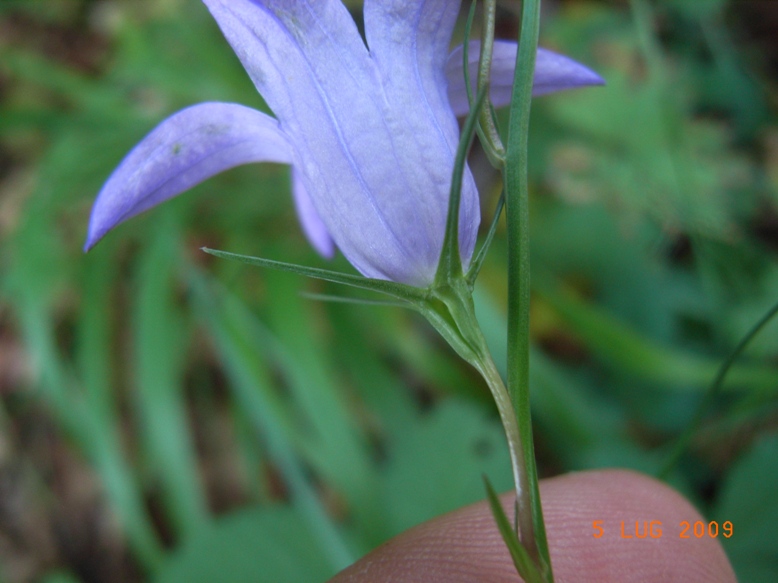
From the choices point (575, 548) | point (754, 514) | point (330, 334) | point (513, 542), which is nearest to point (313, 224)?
point (513, 542)

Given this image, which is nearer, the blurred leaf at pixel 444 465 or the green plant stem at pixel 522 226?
the green plant stem at pixel 522 226

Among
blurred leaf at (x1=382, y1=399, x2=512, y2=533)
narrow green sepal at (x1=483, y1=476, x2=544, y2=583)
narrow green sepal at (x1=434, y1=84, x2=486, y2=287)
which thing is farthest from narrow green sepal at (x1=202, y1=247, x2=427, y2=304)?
blurred leaf at (x1=382, y1=399, x2=512, y2=533)

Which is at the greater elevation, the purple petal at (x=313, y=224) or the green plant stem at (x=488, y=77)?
the green plant stem at (x=488, y=77)

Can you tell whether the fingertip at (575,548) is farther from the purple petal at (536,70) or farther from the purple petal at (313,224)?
the purple petal at (536,70)

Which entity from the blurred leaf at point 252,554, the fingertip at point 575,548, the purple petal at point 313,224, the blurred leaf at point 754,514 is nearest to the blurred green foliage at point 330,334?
the blurred leaf at point 252,554

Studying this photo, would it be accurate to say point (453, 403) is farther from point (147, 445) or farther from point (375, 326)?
point (147, 445)

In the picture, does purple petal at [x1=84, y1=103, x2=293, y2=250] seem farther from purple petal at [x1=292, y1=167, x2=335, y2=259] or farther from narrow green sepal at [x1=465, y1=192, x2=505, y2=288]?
narrow green sepal at [x1=465, y1=192, x2=505, y2=288]
